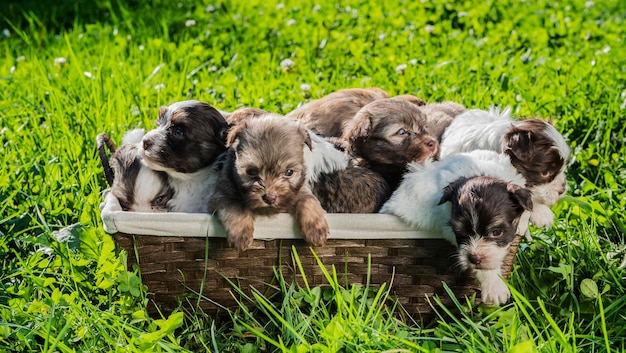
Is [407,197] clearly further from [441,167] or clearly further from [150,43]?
[150,43]

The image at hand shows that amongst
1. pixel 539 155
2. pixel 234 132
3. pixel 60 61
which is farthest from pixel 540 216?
pixel 60 61

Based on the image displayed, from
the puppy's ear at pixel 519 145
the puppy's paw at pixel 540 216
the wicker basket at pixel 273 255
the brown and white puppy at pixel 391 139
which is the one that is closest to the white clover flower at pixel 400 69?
the brown and white puppy at pixel 391 139

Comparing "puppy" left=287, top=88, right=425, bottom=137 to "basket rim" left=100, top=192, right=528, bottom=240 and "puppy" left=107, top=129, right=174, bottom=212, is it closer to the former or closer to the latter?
"basket rim" left=100, top=192, right=528, bottom=240

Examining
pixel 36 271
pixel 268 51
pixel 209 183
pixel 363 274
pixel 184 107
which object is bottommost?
pixel 268 51

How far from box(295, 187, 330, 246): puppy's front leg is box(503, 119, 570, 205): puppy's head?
3.63 feet

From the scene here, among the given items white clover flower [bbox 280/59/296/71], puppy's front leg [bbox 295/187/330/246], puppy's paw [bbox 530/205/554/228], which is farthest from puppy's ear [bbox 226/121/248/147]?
white clover flower [bbox 280/59/296/71]

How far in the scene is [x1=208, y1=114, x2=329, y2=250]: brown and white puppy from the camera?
135 inches

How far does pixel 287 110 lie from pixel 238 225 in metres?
2.53

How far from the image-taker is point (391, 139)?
3.96 m

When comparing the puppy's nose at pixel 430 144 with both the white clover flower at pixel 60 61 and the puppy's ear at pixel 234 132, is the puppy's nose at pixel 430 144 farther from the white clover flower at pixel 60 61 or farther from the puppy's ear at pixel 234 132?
the white clover flower at pixel 60 61

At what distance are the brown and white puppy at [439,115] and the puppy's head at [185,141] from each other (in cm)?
122

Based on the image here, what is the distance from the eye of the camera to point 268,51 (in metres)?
7.78

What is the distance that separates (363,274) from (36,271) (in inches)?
69.6

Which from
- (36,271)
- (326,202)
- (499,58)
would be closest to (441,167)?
(326,202)
